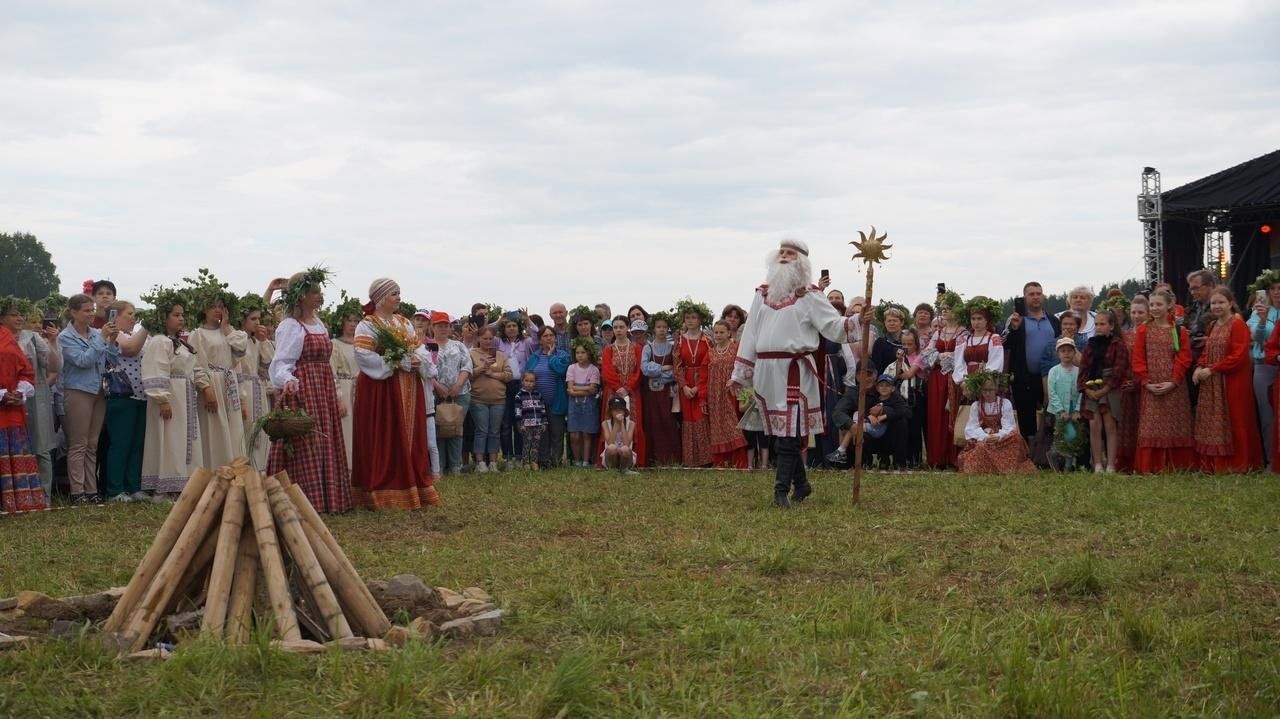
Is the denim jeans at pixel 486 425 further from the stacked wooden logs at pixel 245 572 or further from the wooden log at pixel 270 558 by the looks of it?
the wooden log at pixel 270 558

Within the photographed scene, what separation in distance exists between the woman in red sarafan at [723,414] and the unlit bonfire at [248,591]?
932 cm

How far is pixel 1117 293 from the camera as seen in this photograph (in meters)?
14.5

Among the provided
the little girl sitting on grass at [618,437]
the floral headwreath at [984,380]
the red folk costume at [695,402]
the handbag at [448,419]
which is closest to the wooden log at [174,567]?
the handbag at [448,419]

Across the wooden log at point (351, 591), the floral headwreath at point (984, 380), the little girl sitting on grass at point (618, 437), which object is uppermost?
the floral headwreath at point (984, 380)

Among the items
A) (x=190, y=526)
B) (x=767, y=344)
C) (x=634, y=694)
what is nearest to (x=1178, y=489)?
(x=767, y=344)

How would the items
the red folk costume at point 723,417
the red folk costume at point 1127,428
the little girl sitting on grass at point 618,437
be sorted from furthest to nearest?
the red folk costume at point 723,417 → the little girl sitting on grass at point 618,437 → the red folk costume at point 1127,428

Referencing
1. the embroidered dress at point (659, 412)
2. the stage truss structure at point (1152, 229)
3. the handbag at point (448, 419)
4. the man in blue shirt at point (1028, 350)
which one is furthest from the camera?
the stage truss structure at point (1152, 229)

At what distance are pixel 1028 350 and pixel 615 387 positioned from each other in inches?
190

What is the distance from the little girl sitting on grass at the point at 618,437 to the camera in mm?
14405

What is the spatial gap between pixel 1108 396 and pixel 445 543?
7.75 metres

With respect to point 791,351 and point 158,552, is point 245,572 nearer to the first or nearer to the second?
point 158,552

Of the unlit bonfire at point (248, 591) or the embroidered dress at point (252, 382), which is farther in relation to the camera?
the embroidered dress at point (252, 382)

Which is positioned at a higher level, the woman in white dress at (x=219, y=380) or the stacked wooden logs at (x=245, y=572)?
the woman in white dress at (x=219, y=380)

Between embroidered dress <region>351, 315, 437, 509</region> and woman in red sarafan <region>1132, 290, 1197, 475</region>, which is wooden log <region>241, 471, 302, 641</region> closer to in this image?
embroidered dress <region>351, 315, 437, 509</region>
